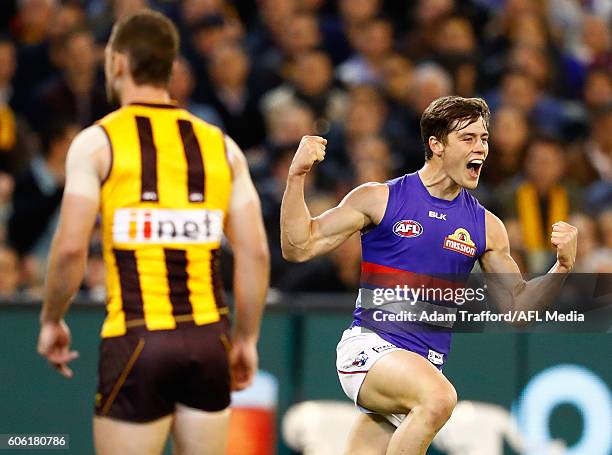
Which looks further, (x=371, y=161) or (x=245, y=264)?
(x=371, y=161)

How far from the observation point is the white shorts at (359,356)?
216 inches

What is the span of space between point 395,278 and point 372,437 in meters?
0.77

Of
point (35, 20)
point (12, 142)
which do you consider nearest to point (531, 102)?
point (35, 20)

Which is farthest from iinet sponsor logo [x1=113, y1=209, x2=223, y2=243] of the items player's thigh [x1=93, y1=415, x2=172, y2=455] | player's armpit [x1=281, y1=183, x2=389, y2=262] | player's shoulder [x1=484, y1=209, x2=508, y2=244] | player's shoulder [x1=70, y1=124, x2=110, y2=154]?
player's shoulder [x1=484, y1=209, x2=508, y2=244]

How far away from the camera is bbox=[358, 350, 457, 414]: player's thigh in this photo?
206 inches

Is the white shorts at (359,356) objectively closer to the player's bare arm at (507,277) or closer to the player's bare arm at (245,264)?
the player's bare arm at (507,277)

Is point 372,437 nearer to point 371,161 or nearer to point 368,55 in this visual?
point 371,161

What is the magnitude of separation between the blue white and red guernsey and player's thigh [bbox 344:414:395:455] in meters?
0.39

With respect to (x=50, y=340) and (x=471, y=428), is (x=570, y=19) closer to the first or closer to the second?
(x=471, y=428)

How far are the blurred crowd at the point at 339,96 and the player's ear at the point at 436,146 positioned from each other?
2.72 m

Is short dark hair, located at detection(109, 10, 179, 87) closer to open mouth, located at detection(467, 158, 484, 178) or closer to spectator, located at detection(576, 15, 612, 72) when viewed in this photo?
open mouth, located at detection(467, 158, 484, 178)

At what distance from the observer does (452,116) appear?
5641mm

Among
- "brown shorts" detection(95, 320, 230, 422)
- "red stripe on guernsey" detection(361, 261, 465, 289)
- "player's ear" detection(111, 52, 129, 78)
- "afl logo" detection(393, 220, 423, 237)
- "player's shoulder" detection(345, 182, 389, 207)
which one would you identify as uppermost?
"player's ear" detection(111, 52, 129, 78)

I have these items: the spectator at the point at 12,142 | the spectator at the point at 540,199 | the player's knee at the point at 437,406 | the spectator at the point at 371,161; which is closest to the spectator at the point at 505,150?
the spectator at the point at 540,199
